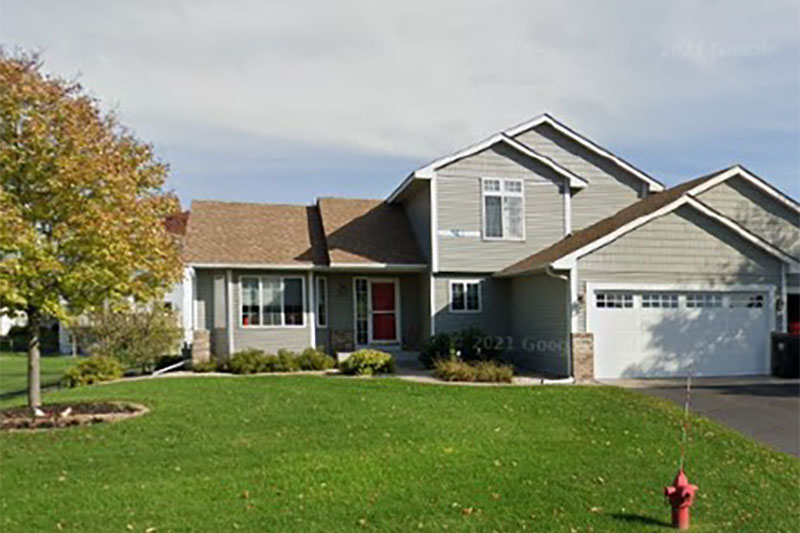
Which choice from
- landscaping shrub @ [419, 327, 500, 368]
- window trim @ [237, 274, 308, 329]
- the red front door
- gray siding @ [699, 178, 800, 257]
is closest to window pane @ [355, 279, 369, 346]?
the red front door

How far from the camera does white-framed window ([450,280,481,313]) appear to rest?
62.2ft

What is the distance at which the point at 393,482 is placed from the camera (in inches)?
272

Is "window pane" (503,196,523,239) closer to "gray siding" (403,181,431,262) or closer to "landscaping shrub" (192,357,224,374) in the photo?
"gray siding" (403,181,431,262)

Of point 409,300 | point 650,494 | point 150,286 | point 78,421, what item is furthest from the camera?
point 409,300

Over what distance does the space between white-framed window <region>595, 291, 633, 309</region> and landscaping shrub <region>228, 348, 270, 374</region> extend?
914cm

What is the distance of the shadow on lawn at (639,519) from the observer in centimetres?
593

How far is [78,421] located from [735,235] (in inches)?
631

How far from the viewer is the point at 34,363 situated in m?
11.2

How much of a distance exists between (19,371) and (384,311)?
47.0 feet

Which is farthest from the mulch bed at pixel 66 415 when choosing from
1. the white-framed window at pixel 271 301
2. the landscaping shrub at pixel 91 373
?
the white-framed window at pixel 271 301

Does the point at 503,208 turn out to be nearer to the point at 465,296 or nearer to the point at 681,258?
the point at 465,296

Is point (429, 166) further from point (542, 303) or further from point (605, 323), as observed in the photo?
point (605, 323)

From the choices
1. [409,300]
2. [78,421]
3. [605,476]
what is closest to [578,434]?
[605,476]

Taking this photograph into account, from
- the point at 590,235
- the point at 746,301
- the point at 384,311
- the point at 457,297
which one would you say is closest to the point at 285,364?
the point at 384,311
